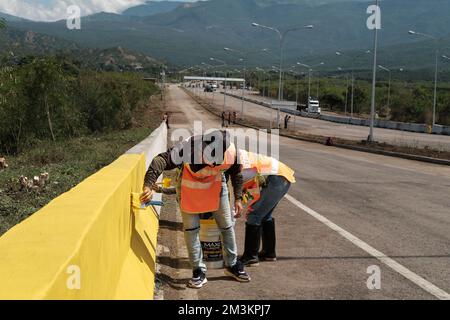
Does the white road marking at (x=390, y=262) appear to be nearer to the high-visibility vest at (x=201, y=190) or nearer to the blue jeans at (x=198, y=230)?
the blue jeans at (x=198, y=230)

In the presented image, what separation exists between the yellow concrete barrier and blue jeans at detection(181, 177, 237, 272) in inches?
18.4

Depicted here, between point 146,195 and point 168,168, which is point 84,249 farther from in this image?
point 168,168

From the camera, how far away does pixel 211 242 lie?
6.41 metres

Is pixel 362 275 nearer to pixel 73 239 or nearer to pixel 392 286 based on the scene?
pixel 392 286

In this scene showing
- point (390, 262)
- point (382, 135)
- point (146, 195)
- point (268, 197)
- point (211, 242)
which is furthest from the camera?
point (382, 135)

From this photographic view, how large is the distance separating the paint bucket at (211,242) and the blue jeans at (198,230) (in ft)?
0.45

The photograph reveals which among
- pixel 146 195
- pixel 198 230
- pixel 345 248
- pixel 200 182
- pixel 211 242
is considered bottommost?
pixel 345 248

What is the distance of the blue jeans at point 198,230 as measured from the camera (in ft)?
19.7

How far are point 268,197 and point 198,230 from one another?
3.97 feet

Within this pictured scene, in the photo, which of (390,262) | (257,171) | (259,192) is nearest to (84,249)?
(257,171)

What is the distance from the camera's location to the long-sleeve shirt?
19.0 feet
